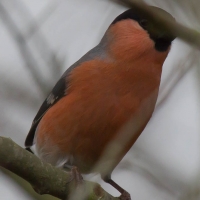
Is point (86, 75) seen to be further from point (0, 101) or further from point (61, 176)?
point (61, 176)

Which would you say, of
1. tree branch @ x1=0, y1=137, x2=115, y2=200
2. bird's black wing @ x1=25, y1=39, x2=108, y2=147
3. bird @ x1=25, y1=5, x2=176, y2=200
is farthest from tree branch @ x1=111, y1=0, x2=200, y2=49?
bird's black wing @ x1=25, y1=39, x2=108, y2=147

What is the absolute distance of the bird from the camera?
393cm

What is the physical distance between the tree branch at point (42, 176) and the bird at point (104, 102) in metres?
0.30

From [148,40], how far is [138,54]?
0.15m

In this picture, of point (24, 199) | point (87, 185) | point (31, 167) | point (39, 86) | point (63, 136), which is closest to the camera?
point (31, 167)

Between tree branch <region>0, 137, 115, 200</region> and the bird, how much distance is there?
302 mm

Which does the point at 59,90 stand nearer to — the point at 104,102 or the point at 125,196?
the point at 104,102

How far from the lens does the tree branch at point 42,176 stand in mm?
2777

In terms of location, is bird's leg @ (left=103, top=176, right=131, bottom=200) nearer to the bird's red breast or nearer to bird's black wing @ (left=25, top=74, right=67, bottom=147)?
the bird's red breast

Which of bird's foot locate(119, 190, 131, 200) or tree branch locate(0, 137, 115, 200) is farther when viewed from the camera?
bird's foot locate(119, 190, 131, 200)

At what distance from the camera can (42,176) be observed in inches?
123

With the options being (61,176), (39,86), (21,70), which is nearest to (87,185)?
(61,176)

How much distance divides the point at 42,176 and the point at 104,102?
1.04m

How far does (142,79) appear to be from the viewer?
406 cm
